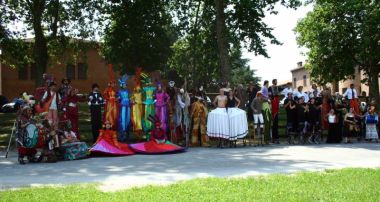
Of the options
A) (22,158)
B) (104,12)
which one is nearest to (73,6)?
(104,12)

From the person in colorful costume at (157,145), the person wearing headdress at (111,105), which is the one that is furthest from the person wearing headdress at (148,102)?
the person wearing headdress at (111,105)

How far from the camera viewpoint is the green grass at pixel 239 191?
7.52m

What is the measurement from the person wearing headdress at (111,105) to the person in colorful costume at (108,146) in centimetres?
43

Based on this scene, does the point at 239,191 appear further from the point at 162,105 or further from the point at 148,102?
the point at 148,102


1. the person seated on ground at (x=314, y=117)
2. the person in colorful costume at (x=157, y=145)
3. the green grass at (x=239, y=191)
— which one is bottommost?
the green grass at (x=239, y=191)

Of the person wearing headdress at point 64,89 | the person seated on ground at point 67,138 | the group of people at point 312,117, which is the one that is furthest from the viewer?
the group of people at point 312,117

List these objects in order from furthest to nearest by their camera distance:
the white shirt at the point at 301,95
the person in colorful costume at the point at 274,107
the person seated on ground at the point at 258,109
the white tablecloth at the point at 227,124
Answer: the white shirt at the point at 301,95
the person in colorful costume at the point at 274,107
the person seated on ground at the point at 258,109
the white tablecloth at the point at 227,124

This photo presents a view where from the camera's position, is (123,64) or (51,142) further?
(123,64)

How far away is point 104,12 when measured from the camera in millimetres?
30812

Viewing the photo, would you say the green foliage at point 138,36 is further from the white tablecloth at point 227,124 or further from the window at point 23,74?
the window at point 23,74

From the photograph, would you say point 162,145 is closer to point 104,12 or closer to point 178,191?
point 178,191

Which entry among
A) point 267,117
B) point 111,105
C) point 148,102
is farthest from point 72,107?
point 267,117

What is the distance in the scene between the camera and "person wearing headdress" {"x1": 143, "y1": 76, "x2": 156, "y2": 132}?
17047 millimetres

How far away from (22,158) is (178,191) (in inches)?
265
